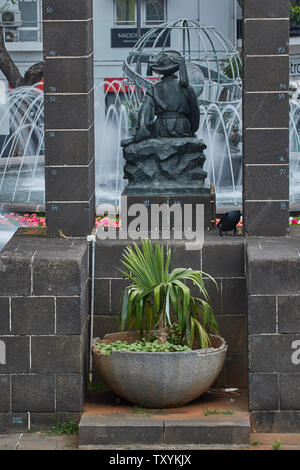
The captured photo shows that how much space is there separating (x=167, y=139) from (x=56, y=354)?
2817mm

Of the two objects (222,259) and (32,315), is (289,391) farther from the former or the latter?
(32,315)

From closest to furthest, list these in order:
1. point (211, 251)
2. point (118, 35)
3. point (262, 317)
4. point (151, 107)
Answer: point (262, 317)
point (211, 251)
point (151, 107)
point (118, 35)

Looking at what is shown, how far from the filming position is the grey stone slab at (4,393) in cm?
880

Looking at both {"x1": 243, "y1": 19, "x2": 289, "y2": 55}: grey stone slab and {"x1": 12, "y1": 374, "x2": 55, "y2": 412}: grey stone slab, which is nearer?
{"x1": 12, "y1": 374, "x2": 55, "y2": 412}: grey stone slab

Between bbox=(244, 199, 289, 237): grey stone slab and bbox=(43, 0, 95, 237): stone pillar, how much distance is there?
1.47 meters

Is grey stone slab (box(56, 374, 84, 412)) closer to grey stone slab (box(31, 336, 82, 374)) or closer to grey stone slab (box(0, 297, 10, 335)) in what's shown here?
grey stone slab (box(31, 336, 82, 374))

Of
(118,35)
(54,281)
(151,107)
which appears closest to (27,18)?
(118,35)

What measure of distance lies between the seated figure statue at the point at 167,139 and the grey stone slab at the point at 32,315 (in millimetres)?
2041

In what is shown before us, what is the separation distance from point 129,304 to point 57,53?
2.44 m

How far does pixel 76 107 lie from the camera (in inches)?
382

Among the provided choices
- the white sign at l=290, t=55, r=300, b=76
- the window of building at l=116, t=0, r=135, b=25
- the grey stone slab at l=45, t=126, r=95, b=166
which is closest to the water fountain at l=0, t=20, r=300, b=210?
the white sign at l=290, t=55, r=300, b=76

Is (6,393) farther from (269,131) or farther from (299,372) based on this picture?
(269,131)

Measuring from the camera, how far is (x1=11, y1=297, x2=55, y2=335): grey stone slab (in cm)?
876

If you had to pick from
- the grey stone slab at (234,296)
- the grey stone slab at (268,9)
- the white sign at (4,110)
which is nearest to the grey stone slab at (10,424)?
the grey stone slab at (234,296)
